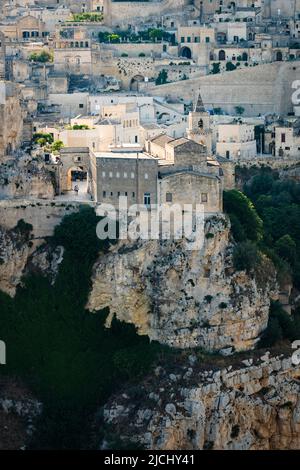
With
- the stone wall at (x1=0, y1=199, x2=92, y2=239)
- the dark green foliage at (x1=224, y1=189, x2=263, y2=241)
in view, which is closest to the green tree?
the dark green foliage at (x1=224, y1=189, x2=263, y2=241)

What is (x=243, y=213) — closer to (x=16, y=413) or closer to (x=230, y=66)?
(x=16, y=413)

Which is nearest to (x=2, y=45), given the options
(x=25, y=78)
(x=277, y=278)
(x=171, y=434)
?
(x=25, y=78)

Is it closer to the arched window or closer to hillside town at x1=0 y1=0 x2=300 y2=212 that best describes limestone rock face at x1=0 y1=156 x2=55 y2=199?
hillside town at x1=0 y1=0 x2=300 y2=212

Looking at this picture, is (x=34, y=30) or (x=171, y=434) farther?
(x=34, y=30)

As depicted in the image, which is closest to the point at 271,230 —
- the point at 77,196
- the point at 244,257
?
the point at 244,257

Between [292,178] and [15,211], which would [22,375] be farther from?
[292,178]

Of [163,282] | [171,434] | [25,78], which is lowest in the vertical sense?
[171,434]
